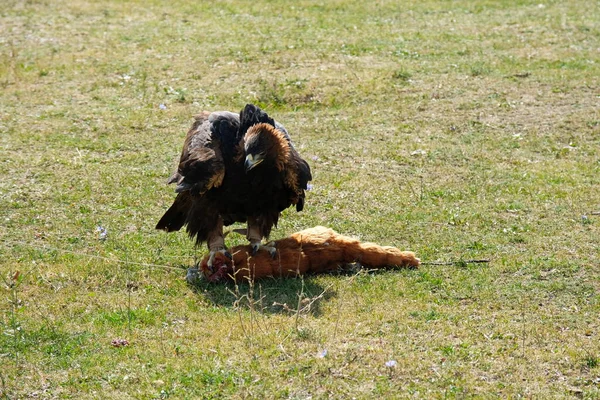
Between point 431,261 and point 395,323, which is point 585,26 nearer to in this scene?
point 431,261

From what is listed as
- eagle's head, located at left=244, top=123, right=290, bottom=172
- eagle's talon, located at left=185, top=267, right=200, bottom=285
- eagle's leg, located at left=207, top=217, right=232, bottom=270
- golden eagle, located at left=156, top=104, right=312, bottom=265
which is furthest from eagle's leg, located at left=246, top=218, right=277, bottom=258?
eagle's head, located at left=244, top=123, right=290, bottom=172

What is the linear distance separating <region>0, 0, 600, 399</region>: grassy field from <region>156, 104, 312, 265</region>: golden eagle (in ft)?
1.98

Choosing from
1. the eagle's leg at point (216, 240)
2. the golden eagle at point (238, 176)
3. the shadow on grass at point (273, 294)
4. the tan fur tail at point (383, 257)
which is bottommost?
the shadow on grass at point (273, 294)

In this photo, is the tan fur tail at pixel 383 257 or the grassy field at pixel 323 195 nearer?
the grassy field at pixel 323 195

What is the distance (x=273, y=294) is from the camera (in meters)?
8.54

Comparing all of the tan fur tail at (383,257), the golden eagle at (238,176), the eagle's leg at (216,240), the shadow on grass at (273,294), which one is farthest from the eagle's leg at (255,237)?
the tan fur tail at (383,257)

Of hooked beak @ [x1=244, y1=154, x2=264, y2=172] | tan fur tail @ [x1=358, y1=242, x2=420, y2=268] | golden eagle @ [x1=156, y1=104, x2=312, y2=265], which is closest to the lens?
hooked beak @ [x1=244, y1=154, x2=264, y2=172]

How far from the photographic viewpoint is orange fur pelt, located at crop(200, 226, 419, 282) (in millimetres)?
8812

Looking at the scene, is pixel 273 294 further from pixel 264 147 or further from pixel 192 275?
pixel 264 147

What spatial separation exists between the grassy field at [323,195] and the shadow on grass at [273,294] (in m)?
0.03

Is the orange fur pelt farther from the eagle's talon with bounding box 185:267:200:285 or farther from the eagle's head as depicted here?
the eagle's head

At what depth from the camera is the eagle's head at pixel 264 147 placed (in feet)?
28.3

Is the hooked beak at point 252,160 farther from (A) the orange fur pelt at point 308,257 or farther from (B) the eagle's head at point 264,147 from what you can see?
(A) the orange fur pelt at point 308,257

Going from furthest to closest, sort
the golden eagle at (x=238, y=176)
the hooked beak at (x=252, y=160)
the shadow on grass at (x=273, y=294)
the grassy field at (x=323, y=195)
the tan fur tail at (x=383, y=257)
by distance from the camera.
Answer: the tan fur tail at (x=383, y=257) < the golden eagle at (x=238, y=176) < the hooked beak at (x=252, y=160) < the shadow on grass at (x=273, y=294) < the grassy field at (x=323, y=195)
